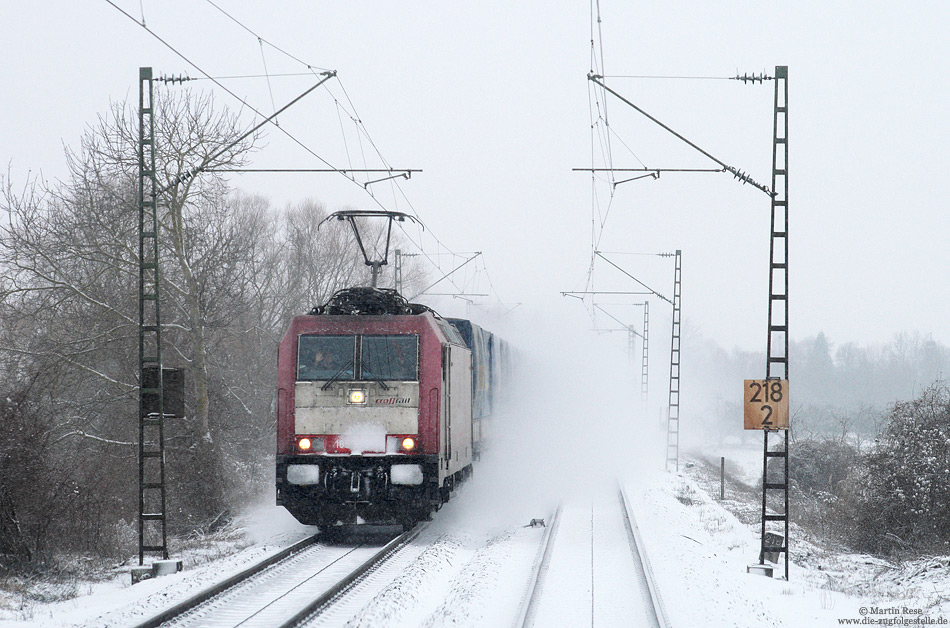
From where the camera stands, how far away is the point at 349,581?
10.6 meters

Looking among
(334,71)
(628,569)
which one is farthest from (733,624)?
(334,71)

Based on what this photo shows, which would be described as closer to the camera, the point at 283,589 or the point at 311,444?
the point at 283,589

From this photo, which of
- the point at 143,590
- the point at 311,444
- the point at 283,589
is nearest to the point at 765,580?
the point at 283,589

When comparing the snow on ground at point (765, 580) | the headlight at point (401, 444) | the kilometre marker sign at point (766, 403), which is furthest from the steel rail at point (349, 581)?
the kilometre marker sign at point (766, 403)

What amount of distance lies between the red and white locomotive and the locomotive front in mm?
15

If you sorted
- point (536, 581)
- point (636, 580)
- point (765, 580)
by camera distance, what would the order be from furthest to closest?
point (765, 580)
point (636, 580)
point (536, 581)

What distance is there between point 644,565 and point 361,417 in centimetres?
456

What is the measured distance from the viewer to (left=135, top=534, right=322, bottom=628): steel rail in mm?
8445

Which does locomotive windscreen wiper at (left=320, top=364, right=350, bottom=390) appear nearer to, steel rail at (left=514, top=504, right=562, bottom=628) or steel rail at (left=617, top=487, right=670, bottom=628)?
steel rail at (left=514, top=504, right=562, bottom=628)

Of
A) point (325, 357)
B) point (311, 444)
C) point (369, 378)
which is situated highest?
point (325, 357)

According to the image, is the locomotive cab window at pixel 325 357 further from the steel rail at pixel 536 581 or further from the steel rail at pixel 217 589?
the steel rail at pixel 536 581

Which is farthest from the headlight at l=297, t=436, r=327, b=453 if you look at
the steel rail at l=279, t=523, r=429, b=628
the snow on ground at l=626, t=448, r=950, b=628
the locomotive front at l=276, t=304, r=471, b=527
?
the snow on ground at l=626, t=448, r=950, b=628

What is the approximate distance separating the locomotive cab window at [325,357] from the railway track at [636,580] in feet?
13.0

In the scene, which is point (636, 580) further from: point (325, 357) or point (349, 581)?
point (325, 357)
